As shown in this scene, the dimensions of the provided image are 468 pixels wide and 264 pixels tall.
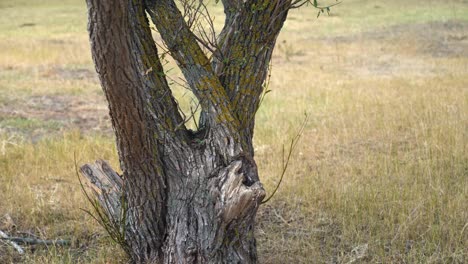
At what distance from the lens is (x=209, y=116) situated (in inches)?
165

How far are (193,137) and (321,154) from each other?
348 centimetres

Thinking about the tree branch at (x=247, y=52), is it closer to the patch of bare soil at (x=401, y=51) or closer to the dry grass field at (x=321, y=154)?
the dry grass field at (x=321, y=154)

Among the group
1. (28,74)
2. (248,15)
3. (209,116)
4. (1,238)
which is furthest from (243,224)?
(28,74)

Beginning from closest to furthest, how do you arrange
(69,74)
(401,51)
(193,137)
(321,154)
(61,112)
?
(193,137)
(321,154)
(61,112)
(69,74)
(401,51)

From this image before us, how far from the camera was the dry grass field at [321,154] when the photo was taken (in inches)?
203

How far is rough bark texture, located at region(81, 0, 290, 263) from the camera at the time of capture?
4016 mm

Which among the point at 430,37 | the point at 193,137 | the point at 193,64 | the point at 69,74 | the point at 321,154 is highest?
the point at 193,64

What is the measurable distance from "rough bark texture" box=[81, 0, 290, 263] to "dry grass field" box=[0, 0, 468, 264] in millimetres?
→ 705

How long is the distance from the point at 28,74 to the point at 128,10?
11.0 meters

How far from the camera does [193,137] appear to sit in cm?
439

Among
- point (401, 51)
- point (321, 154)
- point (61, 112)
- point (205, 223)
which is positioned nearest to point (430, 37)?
point (401, 51)

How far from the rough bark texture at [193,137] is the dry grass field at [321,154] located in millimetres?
705

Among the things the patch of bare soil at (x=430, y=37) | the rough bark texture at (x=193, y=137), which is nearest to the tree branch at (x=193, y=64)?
the rough bark texture at (x=193, y=137)

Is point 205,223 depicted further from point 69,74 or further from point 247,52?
point 69,74
